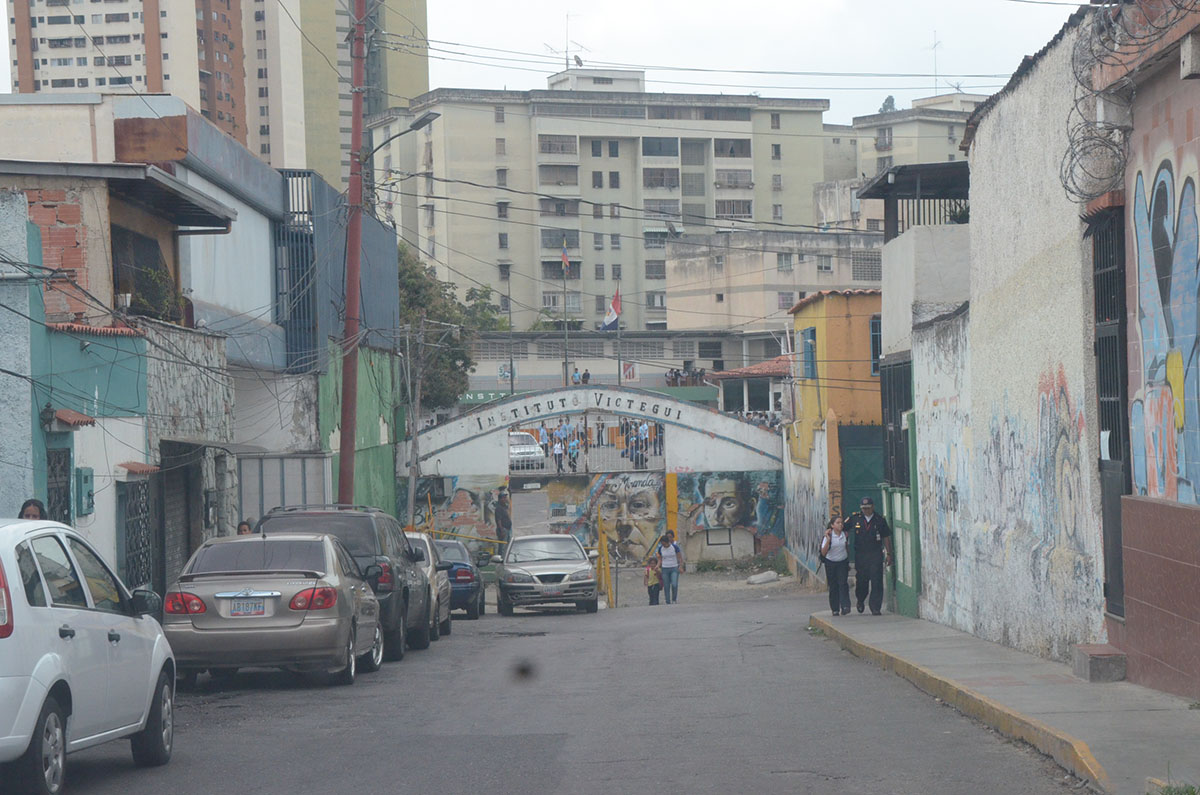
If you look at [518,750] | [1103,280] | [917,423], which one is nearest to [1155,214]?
[1103,280]

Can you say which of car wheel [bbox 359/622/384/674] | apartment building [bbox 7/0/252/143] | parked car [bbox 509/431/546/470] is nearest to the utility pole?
car wheel [bbox 359/622/384/674]

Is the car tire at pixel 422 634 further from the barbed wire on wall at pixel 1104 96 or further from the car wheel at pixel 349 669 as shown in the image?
the barbed wire on wall at pixel 1104 96

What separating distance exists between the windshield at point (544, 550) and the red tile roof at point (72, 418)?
46.0 feet

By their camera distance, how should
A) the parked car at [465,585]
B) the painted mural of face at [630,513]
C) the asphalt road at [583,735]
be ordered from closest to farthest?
the asphalt road at [583,735] → the parked car at [465,585] → the painted mural of face at [630,513]

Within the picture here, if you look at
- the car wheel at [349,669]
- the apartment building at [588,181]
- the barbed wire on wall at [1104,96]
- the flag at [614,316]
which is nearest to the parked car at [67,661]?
the car wheel at [349,669]

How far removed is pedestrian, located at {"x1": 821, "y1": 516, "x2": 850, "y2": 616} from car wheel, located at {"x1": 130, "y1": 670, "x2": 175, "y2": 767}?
14400 mm

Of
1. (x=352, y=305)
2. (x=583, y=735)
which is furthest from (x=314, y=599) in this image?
(x=352, y=305)

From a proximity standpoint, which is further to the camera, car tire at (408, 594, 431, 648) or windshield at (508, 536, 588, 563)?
windshield at (508, 536, 588, 563)

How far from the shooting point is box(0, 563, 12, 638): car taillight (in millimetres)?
7000

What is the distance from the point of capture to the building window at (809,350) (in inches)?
1462

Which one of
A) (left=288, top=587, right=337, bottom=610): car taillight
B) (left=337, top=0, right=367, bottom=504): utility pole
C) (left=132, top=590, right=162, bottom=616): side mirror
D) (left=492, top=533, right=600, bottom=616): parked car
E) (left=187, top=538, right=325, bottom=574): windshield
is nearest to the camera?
(left=132, top=590, right=162, bottom=616): side mirror

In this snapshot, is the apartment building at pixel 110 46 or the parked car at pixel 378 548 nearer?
the parked car at pixel 378 548

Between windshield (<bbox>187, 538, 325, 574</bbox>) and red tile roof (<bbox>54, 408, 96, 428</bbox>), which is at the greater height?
red tile roof (<bbox>54, 408, 96, 428</bbox>)

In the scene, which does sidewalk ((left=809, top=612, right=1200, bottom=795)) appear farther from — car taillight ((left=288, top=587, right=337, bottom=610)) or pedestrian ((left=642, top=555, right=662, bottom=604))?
pedestrian ((left=642, top=555, right=662, bottom=604))
